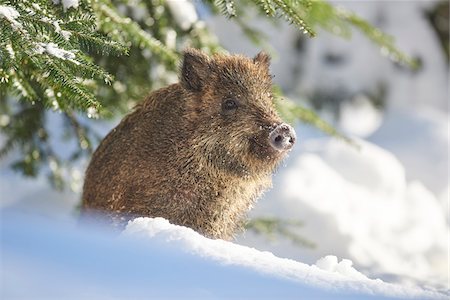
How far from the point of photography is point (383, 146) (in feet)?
27.7

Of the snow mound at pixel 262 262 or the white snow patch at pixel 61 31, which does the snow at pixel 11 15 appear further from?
the snow mound at pixel 262 262

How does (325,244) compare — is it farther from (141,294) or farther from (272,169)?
(141,294)

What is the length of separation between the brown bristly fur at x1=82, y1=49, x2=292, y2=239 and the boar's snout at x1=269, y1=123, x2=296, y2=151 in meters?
0.07

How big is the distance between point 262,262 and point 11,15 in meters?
1.29

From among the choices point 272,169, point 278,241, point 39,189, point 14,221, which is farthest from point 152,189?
point 39,189

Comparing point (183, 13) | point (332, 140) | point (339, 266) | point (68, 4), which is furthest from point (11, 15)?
point (332, 140)

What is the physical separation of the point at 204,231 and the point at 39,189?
14.6 ft

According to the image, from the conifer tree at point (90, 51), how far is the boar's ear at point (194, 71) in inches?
9.1

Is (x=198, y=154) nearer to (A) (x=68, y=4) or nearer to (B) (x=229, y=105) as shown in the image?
(B) (x=229, y=105)

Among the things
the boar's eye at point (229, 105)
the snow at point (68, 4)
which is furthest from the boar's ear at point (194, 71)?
the snow at point (68, 4)

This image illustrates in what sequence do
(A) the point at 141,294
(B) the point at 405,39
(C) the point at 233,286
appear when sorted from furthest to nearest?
(B) the point at 405,39 → (C) the point at 233,286 → (A) the point at 141,294

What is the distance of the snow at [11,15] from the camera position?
2.92m

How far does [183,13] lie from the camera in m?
5.07

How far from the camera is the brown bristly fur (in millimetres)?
3453
